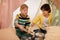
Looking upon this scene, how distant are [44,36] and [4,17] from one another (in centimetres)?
37

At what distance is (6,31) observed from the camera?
62.2 inches

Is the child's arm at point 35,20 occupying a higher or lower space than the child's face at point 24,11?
lower

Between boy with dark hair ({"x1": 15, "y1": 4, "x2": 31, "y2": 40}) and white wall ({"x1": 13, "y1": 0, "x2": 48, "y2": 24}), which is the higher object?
white wall ({"x1": 13, "y1": 0, "x2": 48, "y2": 24})

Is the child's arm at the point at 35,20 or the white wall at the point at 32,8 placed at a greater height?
the white wall at the point at 32,8

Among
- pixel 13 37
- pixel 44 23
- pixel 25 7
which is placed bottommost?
pixel 13 37

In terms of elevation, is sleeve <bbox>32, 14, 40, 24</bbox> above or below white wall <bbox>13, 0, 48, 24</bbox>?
below

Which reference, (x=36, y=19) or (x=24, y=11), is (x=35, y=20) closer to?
(x=36, y=19)

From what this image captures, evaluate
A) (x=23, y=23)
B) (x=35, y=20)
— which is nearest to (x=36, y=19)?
(x=35, y=20)

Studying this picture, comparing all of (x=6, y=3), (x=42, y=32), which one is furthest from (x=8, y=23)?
(x=42, y=32)

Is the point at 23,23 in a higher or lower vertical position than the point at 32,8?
lower

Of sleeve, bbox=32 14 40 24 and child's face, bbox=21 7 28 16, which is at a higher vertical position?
child's face, bbox=21 7 28 16

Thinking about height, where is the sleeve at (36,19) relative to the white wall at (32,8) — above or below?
below

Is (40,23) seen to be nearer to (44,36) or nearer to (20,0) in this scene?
(44,36)

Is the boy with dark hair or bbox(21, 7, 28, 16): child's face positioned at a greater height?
bbox(21, 7, 28, 16): child's face
